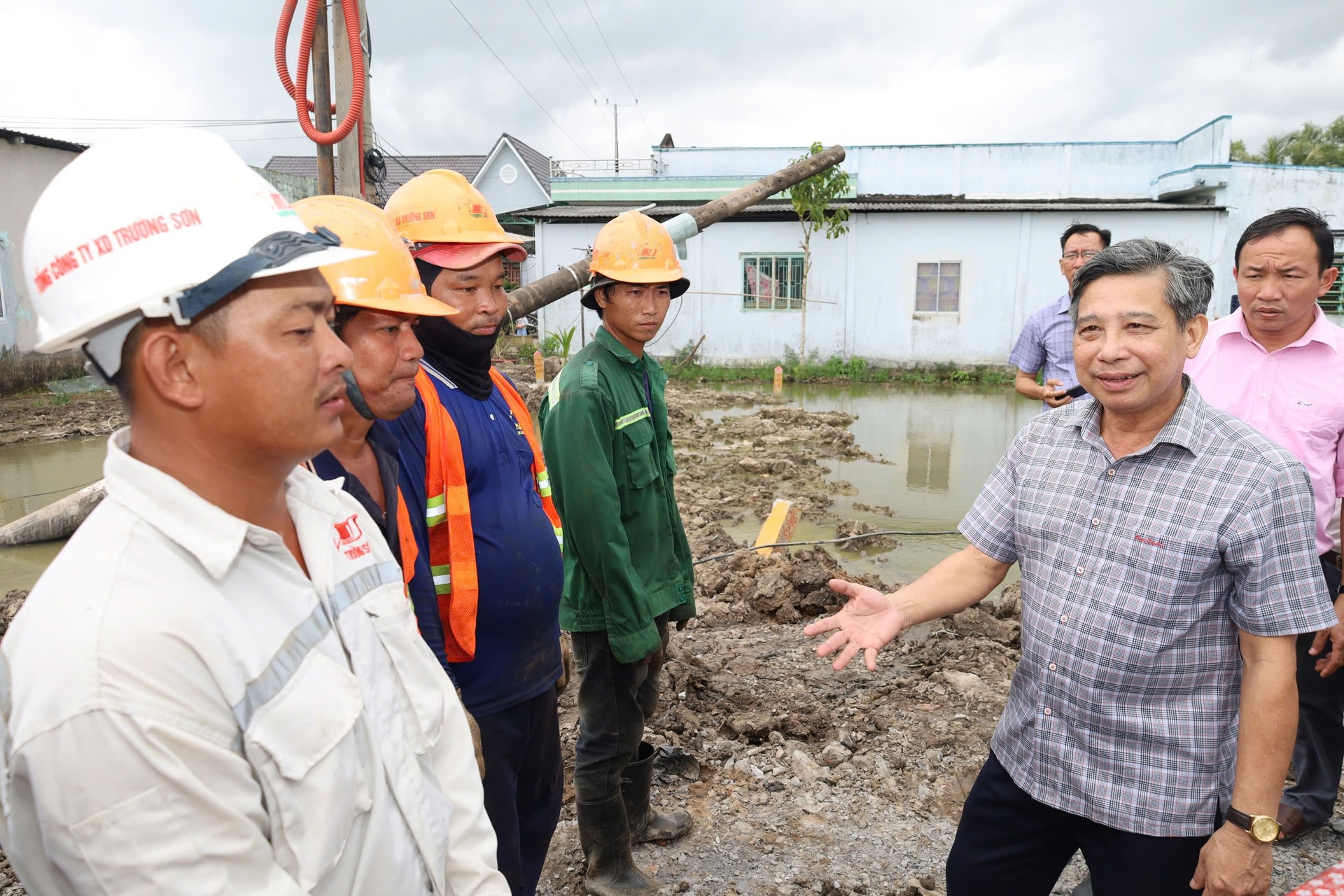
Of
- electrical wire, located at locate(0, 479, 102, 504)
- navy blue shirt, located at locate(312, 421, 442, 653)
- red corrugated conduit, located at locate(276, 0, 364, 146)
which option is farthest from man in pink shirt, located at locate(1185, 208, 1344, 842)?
electrical wire, located at locate(0, 479, 102, 504)

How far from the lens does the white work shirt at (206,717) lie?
912mm

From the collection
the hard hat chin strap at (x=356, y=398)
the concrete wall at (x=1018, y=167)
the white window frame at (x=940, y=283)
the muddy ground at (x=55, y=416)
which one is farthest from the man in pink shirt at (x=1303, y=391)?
the concrete wall at (x=1018, y=167)

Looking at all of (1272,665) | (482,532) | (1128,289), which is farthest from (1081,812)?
(482,532)

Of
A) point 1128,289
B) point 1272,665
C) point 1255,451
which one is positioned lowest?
point 1272,665

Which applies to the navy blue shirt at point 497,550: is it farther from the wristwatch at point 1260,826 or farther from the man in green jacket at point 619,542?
the wristwatch at point 1260,826

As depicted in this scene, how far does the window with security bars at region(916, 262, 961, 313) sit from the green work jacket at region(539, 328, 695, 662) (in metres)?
16.4

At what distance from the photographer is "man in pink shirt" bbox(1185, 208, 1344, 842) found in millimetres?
2967

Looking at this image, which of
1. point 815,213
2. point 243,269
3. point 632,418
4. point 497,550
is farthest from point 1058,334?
point 815,213

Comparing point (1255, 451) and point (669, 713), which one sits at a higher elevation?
point (1255, 451)

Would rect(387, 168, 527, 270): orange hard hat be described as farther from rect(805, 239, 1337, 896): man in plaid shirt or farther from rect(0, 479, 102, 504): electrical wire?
rect(0, 479, 102, 504): electrical wire

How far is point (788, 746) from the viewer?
367 cm

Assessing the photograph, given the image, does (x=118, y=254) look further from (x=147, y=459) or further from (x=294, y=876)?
(x=294, y=876)

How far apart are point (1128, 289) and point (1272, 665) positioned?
36.9 inches

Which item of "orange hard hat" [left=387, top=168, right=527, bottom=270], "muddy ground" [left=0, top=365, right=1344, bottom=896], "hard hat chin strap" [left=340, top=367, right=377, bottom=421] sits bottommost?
"muddy ground" [left=0, top=365, right=1344, bottom=896]
